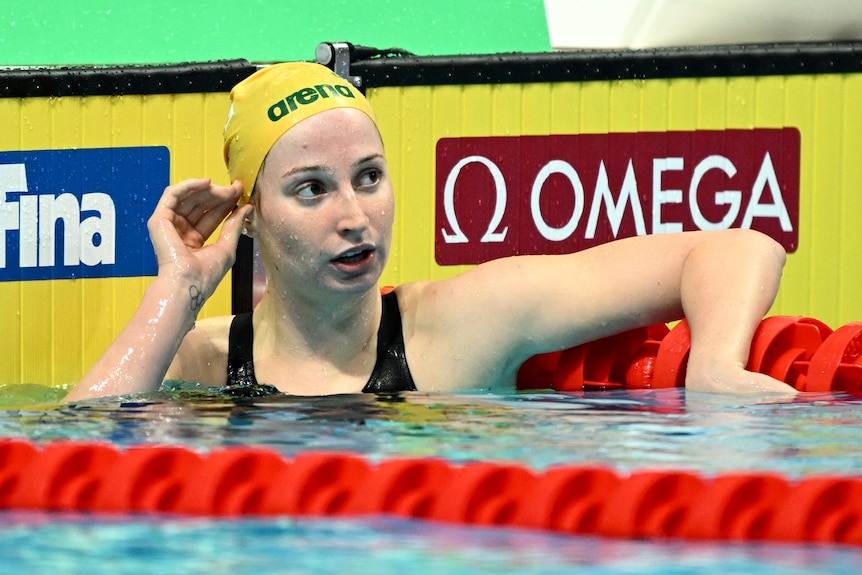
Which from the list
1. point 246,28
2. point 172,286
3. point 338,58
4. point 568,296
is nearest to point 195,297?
point 172,286

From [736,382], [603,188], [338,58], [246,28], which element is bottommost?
[736,382]

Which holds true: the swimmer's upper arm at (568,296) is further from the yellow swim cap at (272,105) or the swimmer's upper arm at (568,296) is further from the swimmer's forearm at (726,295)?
the yellow swim cap at (272,105)

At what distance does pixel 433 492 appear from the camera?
1839mm

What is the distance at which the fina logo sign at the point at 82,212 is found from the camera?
183 inches

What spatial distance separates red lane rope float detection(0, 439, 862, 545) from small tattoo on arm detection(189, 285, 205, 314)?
2.43 feet

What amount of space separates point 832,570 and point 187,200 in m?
1.87

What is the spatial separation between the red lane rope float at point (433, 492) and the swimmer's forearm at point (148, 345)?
1.85 feet

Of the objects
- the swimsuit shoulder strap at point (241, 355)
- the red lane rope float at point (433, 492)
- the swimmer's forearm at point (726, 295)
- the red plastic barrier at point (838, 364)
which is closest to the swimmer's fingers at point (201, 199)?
the swimsuit shoulder strap at point (241, 355)

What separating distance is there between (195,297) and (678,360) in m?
1.09

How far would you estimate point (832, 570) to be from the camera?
1.48m

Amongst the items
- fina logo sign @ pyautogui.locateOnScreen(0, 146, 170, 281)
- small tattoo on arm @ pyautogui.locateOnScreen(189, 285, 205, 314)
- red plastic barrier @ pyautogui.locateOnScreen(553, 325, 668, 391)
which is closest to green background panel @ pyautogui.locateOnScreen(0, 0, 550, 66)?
fina logo sign @ pyautogui.locateOnScreen(0, 146, 170, 281)

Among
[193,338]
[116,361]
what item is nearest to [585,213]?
[193,338]

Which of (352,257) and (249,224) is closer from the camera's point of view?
(352,257)

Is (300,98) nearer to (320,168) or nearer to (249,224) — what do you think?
(320,168)
